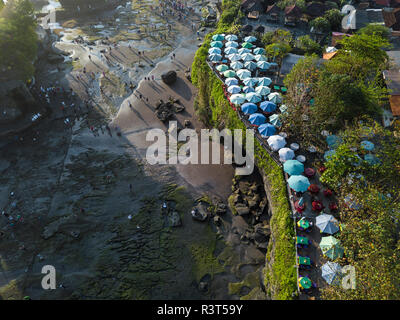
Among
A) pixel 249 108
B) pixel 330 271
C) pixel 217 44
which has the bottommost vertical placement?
pixel 330 271

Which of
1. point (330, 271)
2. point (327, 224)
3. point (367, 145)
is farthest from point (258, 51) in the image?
point (330, 271)

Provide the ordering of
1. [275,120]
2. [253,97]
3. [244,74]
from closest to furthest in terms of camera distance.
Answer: [275,120] < [253,97] < [244,74]

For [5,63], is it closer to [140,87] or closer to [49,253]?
[140,87]

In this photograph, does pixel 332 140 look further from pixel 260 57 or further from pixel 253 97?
pixel 260 57

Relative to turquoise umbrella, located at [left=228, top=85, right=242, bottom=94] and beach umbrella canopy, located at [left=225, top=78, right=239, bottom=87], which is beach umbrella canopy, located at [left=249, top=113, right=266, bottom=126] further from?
beach umbrella canopy, located at [left=225, top=78, right=239, bottom=87]

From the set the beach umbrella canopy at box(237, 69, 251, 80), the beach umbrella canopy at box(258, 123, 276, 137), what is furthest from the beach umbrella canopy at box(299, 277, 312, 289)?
the beach umbrella canopy at box(237, 69, 251, 80)

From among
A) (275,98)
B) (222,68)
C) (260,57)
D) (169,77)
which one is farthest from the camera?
(169,77)

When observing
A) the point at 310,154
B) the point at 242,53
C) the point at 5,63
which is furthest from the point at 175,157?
the point at 5,63
